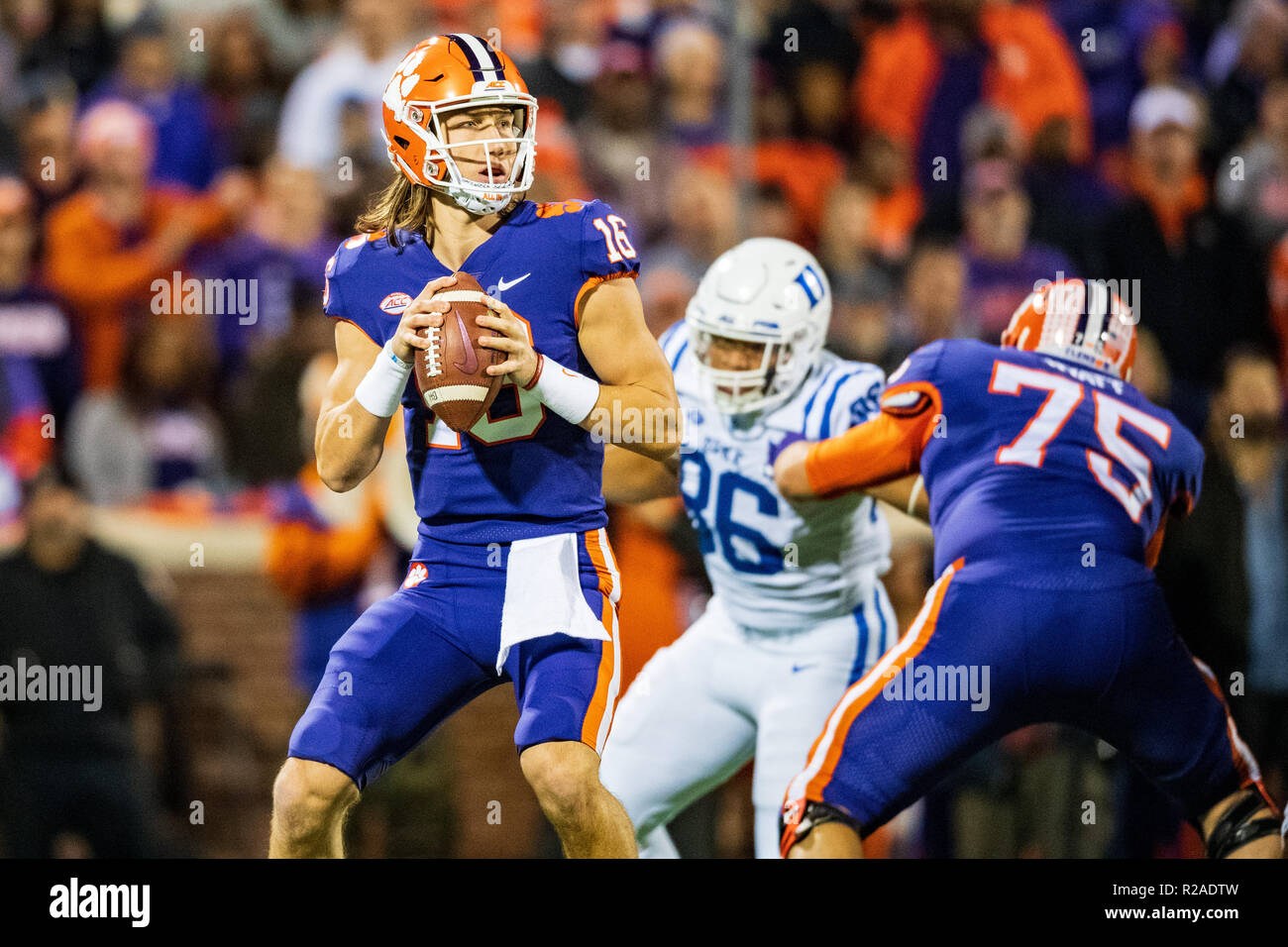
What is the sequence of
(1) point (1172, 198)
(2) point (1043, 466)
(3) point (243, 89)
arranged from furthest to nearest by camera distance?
(3) point (243, 89)
(1) point (1172, 198)
(2) point (1043, 466)

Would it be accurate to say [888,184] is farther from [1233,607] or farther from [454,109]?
[454,109]

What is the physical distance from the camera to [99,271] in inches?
314

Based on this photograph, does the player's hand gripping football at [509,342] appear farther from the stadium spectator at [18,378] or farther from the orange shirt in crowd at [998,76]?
the orange shirt in crowd at [998,76]

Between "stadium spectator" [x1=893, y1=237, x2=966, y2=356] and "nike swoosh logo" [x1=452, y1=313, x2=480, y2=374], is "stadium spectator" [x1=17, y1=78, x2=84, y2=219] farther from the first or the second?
"nike swoosh logo" [x1=452, y1=313, x2=480, y2=374]

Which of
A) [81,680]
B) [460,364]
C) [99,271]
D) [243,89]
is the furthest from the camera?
[243,89]

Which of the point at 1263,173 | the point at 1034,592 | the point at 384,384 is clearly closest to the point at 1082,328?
the point at 1034,592

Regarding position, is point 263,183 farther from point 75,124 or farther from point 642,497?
point 642,497

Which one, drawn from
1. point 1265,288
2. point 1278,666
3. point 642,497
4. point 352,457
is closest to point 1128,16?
point 1265,288

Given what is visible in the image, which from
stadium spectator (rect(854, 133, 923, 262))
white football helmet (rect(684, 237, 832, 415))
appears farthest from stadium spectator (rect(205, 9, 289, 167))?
white football helmet (rect(684, 237, 832, 415))

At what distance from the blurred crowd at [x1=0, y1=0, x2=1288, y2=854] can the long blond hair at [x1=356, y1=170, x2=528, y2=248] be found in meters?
2.05

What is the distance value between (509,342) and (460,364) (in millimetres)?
127

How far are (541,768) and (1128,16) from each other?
20.6 feet

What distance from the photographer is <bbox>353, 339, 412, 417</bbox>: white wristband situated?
416 centimetres

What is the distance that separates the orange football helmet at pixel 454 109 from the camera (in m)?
4.33
